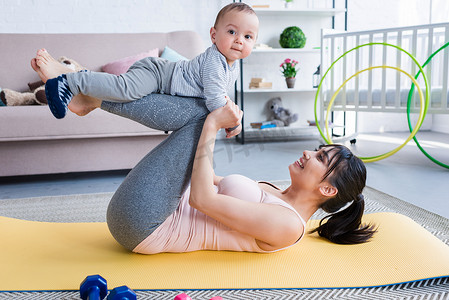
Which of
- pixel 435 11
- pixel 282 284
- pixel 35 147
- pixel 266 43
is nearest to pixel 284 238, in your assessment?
pixel 282 284

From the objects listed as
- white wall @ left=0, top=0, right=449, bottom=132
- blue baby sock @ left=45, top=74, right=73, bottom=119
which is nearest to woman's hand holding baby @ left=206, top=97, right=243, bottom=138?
blue baby sock @ left=45, top=74, right=73, bottom=119

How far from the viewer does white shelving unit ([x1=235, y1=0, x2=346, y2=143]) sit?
458 centimetres

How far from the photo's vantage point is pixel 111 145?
109 inches

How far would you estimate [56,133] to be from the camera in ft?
8.46

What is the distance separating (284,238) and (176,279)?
14.1 inches

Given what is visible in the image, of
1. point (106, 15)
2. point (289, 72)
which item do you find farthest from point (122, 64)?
point (289, 72)

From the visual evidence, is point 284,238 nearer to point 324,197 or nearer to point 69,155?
point 324,197

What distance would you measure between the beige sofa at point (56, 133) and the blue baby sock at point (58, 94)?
1.50 meters

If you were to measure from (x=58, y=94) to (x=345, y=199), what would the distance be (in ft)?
3.19

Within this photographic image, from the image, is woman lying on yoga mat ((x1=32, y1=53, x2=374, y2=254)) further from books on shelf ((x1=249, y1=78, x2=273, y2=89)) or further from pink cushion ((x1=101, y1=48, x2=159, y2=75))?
books on shelf ((x1=249, y1=78, x2=273, y2=89))

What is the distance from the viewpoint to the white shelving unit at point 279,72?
4578 millimetres

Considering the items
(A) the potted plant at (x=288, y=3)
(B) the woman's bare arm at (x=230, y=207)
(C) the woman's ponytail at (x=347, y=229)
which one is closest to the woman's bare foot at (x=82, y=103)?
(B) the woman's bare arm at (x=230, y=207)

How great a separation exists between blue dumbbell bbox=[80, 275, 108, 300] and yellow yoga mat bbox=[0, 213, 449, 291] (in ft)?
0.48

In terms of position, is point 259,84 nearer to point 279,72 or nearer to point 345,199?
point 279,72
